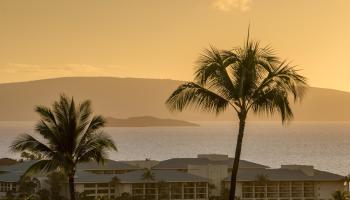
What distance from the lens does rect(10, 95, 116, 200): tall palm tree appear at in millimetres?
25828

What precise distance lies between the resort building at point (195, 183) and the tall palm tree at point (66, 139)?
3276 cm

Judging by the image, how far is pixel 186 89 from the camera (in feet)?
70.1

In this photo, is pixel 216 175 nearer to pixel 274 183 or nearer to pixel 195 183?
pixel 195 183

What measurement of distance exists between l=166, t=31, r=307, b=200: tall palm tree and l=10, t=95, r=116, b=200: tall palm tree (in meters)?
5.81

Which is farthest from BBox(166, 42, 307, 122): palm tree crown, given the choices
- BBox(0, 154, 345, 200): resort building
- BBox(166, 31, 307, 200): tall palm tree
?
BBox(0, 154, 345, 200): resort building

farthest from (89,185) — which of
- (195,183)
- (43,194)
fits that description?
(195,183)

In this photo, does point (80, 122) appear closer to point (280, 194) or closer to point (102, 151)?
point (102, 151)

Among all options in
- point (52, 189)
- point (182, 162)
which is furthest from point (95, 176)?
point (182, 162)

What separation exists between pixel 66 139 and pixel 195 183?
37627 millimetres

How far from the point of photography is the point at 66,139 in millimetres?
26078

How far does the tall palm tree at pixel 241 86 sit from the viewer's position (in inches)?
830

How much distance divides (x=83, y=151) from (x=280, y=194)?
41.6m

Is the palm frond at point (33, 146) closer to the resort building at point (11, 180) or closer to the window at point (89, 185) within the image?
the window at point (89, 185)

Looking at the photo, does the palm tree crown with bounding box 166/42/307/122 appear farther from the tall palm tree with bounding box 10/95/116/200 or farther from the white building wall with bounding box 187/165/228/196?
the white building wall with bounding box 187/165/228/196
